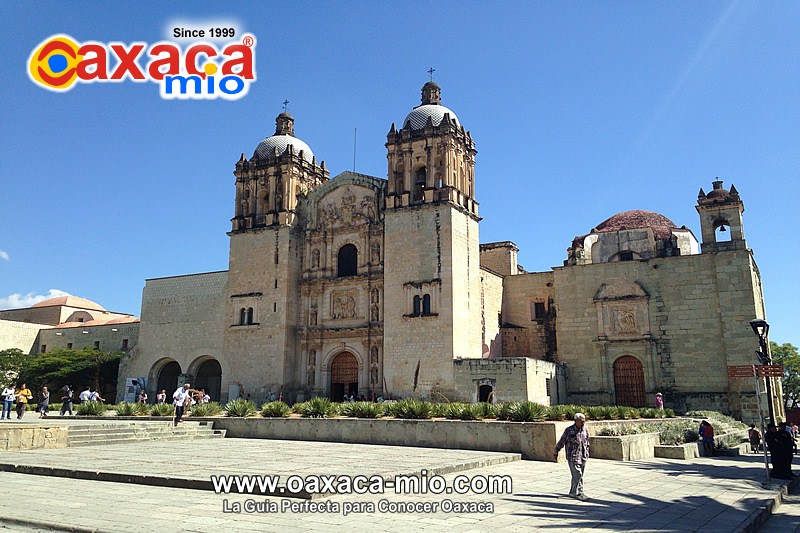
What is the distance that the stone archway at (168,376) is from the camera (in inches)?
1531

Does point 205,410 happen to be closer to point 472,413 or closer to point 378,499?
point 472,413

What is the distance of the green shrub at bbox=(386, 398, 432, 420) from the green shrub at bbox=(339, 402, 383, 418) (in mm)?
362

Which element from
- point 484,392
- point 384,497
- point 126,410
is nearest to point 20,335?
point 126,410

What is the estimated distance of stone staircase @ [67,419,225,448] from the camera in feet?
52.8

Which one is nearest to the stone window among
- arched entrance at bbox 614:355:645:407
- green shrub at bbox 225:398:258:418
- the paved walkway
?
arched entrance at bbox 614:355:645:407

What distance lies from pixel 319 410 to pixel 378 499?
426 inches

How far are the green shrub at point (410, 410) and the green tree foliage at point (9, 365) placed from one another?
118 feet

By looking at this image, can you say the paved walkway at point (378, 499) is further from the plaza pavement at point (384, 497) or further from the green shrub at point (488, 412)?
the green shrub at point (488, 412)

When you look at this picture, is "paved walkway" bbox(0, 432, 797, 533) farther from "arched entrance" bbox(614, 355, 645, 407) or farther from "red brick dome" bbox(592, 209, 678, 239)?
"red brick dome" bbox(592, 209, 678, 239)

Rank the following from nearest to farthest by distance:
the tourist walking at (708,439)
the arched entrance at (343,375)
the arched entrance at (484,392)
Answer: the tourist walking at (708,439) < the arched entrance at (484,392) < the arched entrance at (343,375)

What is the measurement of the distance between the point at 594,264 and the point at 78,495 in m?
26.3

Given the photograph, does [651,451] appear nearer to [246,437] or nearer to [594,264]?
[246,437]

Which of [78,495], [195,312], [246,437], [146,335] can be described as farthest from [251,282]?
[78,495]

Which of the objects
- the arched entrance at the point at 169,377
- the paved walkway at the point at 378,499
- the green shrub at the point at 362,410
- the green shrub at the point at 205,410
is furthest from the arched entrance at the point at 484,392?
the arched entrance at the point at 169,377
